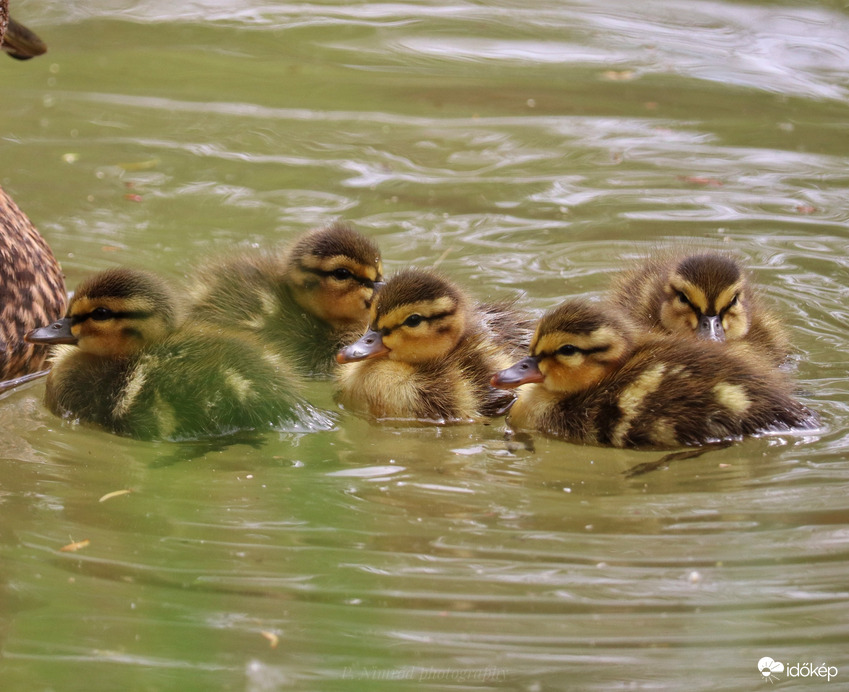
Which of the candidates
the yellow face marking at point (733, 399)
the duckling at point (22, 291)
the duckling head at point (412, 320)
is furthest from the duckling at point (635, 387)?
the duckling at point (22, 291)

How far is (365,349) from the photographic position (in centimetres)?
346

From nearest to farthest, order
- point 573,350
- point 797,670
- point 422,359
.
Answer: point 797,670
point 573,350
point 422,359

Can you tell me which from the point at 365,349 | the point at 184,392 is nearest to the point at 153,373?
the point at 184,392

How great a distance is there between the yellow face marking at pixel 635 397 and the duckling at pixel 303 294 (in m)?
0.86

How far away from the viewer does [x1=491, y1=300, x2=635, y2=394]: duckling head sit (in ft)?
10.7

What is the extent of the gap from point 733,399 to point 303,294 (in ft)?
4.14

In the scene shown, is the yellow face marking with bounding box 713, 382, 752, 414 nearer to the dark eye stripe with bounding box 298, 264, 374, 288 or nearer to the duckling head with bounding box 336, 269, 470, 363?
the duckling head with bounding box 336, 269, 470, 363

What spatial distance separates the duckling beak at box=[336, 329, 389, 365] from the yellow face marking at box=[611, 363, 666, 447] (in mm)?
636

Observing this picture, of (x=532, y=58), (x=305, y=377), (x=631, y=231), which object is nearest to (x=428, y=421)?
(x=305, y=377)

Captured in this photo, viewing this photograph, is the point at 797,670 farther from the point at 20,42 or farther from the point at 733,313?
the point at 20,42

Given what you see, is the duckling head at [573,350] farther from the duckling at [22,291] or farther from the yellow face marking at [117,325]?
the duckling at [22,291]

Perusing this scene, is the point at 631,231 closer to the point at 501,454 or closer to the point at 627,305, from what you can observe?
the point at 627,305

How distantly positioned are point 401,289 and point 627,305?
2.44 ft

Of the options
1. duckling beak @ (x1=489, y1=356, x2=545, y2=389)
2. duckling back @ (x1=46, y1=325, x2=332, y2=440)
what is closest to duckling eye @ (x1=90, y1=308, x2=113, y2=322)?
duckling back @ (x1=46, y1=325, x2=332, y2=440)
